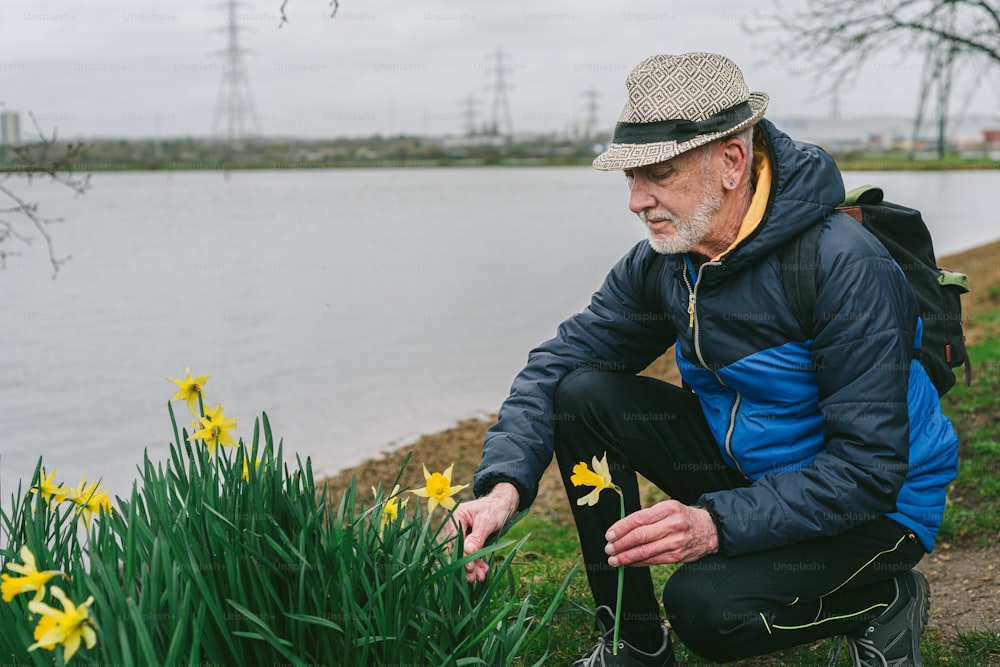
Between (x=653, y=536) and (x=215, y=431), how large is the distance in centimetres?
104

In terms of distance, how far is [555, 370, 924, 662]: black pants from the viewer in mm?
2305

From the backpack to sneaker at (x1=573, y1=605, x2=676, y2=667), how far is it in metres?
0.99

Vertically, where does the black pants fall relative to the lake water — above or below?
above

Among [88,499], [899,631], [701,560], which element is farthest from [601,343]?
[88,499]

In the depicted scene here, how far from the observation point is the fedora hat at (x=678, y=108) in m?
2.38

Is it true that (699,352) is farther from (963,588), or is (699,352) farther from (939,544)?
(939,544)

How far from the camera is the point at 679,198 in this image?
2451mm

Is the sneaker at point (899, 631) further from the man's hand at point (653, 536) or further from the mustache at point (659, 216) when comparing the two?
the mustache at point (659, 216)

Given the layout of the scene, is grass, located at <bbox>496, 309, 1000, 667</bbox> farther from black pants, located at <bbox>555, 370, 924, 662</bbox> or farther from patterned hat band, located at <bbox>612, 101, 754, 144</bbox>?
patterned hat band, located at <bbox>612, 101, 754, 144</bbox>

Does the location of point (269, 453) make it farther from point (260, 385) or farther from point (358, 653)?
point (260, 385)

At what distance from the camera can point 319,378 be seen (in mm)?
8570

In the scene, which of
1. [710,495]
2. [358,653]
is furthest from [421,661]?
[710,495]

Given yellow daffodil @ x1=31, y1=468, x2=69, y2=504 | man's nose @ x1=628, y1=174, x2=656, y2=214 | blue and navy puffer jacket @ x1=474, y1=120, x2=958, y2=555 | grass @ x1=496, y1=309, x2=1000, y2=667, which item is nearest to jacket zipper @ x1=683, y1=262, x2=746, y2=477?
blue and navy puffer jacket @ x1=474, y1=120, x2=958, y2=555

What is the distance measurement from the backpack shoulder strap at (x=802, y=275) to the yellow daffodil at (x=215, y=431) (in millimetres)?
1383
